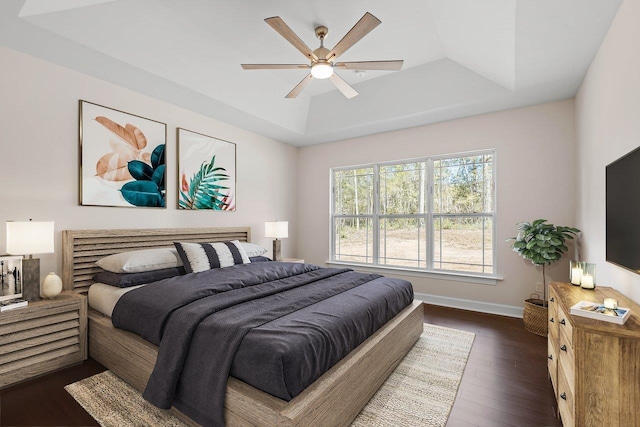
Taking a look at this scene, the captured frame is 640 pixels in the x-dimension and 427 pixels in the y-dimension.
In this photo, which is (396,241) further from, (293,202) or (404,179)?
(293,202)

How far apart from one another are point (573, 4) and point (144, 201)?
13.6 ft

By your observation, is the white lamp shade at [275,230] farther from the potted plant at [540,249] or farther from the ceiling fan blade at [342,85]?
the potted plant at [540,249]

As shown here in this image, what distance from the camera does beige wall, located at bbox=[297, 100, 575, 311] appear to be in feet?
11.8

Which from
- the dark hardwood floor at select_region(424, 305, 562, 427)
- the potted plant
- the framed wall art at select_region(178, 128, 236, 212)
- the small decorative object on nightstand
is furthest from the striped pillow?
the potted plant

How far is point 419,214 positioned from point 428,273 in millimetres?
873

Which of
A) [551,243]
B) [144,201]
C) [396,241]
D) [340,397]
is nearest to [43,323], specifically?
[144,201]

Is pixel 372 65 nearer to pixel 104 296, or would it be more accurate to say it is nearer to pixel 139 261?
pixel 139 261

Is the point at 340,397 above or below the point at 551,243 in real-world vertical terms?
below

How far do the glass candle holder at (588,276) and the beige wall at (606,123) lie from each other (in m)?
0.14

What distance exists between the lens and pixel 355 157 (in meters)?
5.11

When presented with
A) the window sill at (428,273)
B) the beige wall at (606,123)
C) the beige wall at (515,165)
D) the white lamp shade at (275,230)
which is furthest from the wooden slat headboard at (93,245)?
the beige wall at (606,123)

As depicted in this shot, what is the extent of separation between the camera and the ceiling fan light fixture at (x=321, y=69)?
2549 millimetres

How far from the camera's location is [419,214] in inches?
180

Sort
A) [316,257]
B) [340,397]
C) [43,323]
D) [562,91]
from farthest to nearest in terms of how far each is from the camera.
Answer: [316,257] < [562,91] < [43,323] < [340,397]
